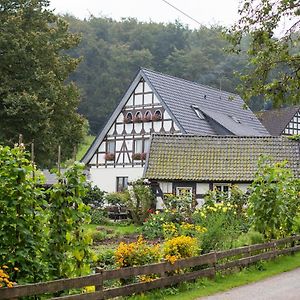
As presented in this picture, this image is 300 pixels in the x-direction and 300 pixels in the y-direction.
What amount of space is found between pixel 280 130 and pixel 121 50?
25.5 metres

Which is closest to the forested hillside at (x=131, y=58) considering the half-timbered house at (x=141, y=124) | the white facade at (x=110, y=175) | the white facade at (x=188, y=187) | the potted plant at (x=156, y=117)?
the half-timbered house at (x=141, y=124)

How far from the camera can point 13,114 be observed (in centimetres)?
2564

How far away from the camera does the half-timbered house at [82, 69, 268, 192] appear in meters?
32.5

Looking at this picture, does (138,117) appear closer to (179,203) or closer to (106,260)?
(179,203)

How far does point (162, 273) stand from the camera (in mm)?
9836

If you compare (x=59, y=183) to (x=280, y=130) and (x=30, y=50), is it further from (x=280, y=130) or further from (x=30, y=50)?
(x=280, y=130)

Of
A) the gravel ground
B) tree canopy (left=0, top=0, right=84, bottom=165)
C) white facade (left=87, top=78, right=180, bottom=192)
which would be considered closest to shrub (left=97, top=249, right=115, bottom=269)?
the gravel ground

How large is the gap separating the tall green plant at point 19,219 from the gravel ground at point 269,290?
11.6 feet

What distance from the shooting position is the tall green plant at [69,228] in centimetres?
819

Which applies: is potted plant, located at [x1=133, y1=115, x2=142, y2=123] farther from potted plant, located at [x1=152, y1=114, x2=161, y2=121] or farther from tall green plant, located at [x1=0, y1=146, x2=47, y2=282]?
tall green plant, located at [x1=0, y1=146, x2=47, y2=282]

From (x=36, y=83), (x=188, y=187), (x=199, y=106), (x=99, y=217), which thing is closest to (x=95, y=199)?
(x=99, y=217)

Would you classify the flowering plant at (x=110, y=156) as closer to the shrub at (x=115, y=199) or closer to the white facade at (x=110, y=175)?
the white facade at (x=110, y=175)

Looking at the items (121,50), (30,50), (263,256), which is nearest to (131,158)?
(30,50)

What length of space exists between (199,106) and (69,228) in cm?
2798
